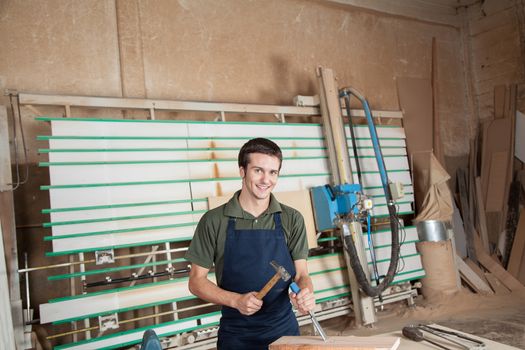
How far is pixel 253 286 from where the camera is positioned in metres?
1.71

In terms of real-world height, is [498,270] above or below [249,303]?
below

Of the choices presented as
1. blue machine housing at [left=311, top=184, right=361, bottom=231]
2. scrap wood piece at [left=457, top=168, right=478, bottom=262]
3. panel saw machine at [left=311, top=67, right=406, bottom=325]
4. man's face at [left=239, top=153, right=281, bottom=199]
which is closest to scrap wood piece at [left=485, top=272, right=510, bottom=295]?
scrap wood piece at [left=457, top=168, right=478, bottom=262]

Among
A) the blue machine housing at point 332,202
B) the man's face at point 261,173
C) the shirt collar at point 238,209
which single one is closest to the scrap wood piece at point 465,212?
the blue machine housing at point 332,202

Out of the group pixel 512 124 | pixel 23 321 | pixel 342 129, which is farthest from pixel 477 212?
pixel 23 321

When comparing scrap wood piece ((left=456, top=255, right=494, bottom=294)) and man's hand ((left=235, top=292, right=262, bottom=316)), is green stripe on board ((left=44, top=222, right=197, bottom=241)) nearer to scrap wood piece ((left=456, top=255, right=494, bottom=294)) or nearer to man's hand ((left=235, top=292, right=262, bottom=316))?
man's hand ((left=235, top=292, right=262, bottom=316))

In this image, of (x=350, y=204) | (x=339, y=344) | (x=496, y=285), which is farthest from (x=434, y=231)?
(x=339, y=344)

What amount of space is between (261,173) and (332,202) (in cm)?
188

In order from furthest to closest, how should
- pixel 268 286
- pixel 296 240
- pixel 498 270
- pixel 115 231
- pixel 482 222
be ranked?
pixel 482 222 < pixel 498 270 < pixel 115 231 < pixel 296 240 < pixel 268 286

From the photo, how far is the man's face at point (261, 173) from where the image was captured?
1726 mm

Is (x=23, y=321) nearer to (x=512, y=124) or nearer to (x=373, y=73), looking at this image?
(x=373, y=73)

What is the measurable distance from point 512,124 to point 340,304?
3.18 m

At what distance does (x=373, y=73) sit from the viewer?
472 centimetres

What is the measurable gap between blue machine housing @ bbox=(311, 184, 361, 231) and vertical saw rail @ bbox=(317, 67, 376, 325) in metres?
0.14

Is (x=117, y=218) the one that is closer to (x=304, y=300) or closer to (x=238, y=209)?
(x=238, y=209)
